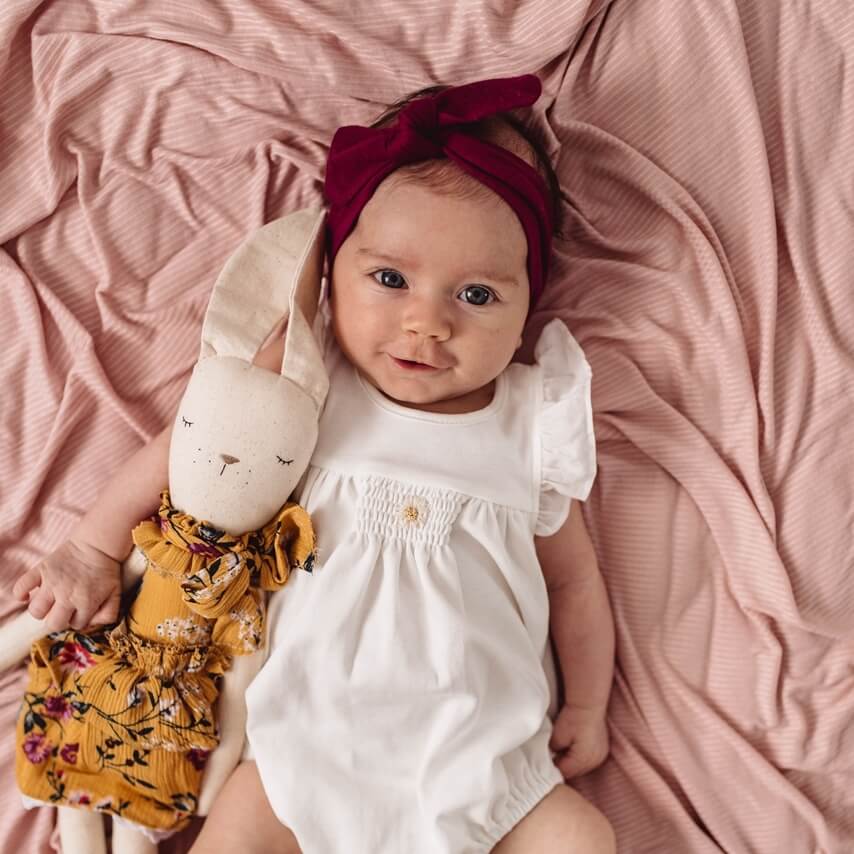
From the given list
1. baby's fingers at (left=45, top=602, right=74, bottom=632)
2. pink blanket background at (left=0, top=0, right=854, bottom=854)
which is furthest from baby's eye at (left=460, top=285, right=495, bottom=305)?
baby's fingers at (left=45, top=602, right=74, bottom=632)

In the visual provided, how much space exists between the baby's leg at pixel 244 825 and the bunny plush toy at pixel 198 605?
42 mm

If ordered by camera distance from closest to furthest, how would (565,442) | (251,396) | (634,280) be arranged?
(251,396) → (565,442) → (634,280)

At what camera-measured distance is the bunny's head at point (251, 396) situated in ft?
3.88

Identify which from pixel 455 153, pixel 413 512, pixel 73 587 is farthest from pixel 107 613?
pixel 455 153

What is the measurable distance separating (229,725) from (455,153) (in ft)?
2.64

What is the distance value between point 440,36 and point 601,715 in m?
1.04

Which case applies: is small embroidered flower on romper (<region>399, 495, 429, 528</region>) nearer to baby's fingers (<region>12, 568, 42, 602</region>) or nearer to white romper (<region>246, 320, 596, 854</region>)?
white romper (<region>246, 320, 596, 854</region>)

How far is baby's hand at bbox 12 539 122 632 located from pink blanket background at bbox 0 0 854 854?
0.34 feet

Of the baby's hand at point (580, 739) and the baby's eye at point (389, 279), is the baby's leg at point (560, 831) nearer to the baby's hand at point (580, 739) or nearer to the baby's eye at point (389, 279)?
the baby's hand at point (580, 739)

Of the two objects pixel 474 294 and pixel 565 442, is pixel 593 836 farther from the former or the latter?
pixel 474 294

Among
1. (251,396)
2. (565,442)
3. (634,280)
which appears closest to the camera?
(251,396)

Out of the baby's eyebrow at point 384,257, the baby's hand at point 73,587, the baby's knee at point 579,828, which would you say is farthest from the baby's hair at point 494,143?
the baby's knee at point 579,828

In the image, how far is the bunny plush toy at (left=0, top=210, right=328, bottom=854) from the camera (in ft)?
3.91

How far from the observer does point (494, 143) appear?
4.15 ft
